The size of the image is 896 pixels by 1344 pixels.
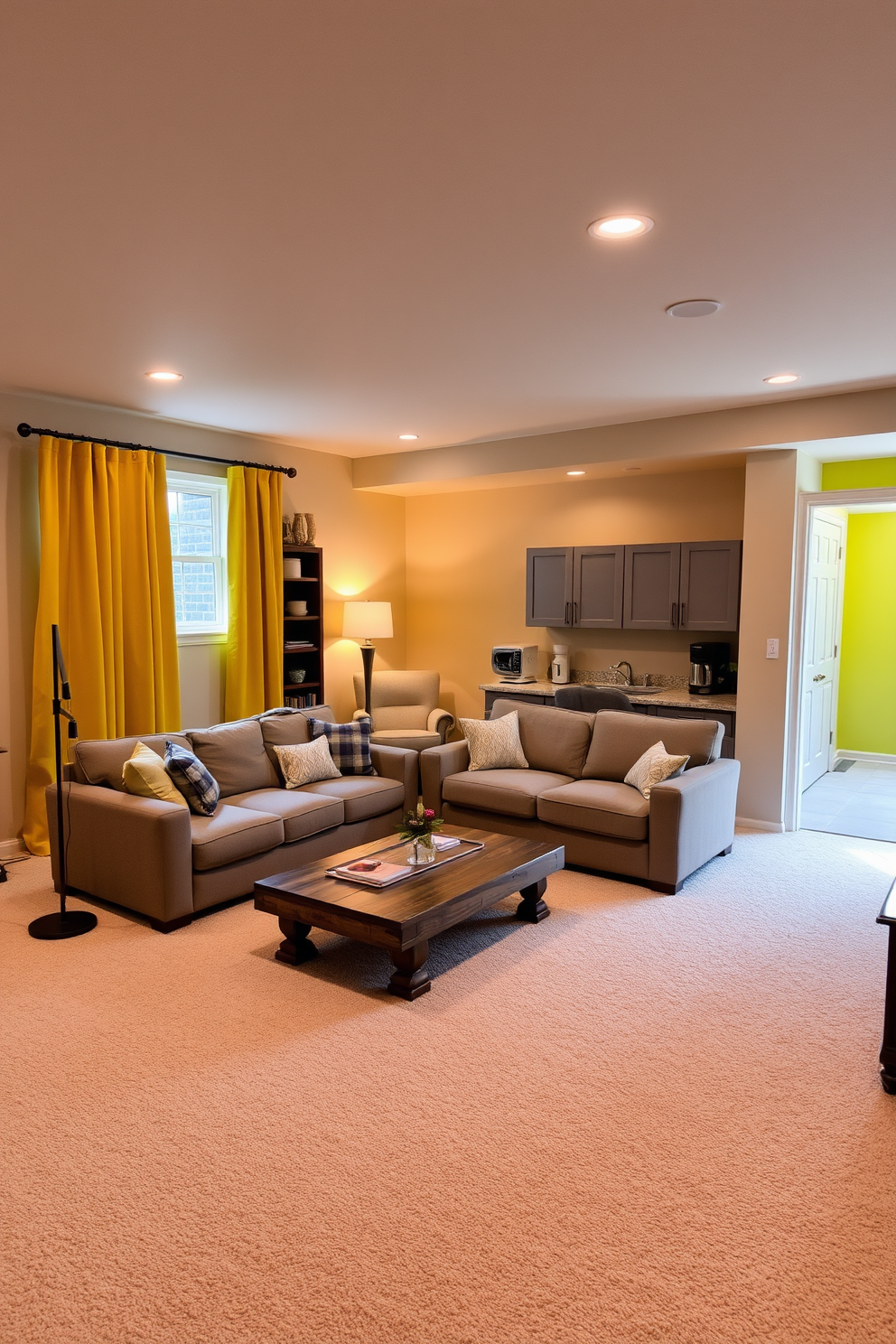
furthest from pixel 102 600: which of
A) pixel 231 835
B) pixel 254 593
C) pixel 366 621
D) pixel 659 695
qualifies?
pixel 659 695

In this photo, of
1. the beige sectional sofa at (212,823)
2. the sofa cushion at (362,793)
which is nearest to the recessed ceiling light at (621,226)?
the beige sectional sofa at (212,823)

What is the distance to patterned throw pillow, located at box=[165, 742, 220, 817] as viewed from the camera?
4188mm

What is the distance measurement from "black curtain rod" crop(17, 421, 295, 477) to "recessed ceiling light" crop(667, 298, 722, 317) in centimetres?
347

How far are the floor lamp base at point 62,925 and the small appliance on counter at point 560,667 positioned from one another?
3978 mm

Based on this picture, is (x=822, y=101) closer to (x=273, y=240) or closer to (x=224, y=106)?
(x=224, y=106)

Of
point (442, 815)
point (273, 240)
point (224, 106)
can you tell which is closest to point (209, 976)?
point (442, 815)

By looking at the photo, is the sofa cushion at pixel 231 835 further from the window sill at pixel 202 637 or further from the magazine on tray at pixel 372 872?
the window sill at pixel 202 637

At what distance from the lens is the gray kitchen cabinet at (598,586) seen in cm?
630

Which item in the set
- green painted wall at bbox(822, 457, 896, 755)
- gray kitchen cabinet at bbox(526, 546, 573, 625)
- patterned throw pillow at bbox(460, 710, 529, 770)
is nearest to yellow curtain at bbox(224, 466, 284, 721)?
patterned throw pillow at bbox(460, 710, 529, 770)

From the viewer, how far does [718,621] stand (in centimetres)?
576

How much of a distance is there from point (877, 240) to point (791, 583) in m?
2.90

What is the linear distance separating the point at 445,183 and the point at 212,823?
9.77 ft

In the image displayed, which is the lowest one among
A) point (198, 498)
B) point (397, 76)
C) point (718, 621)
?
point (718, 621)

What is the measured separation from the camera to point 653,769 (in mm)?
4680
